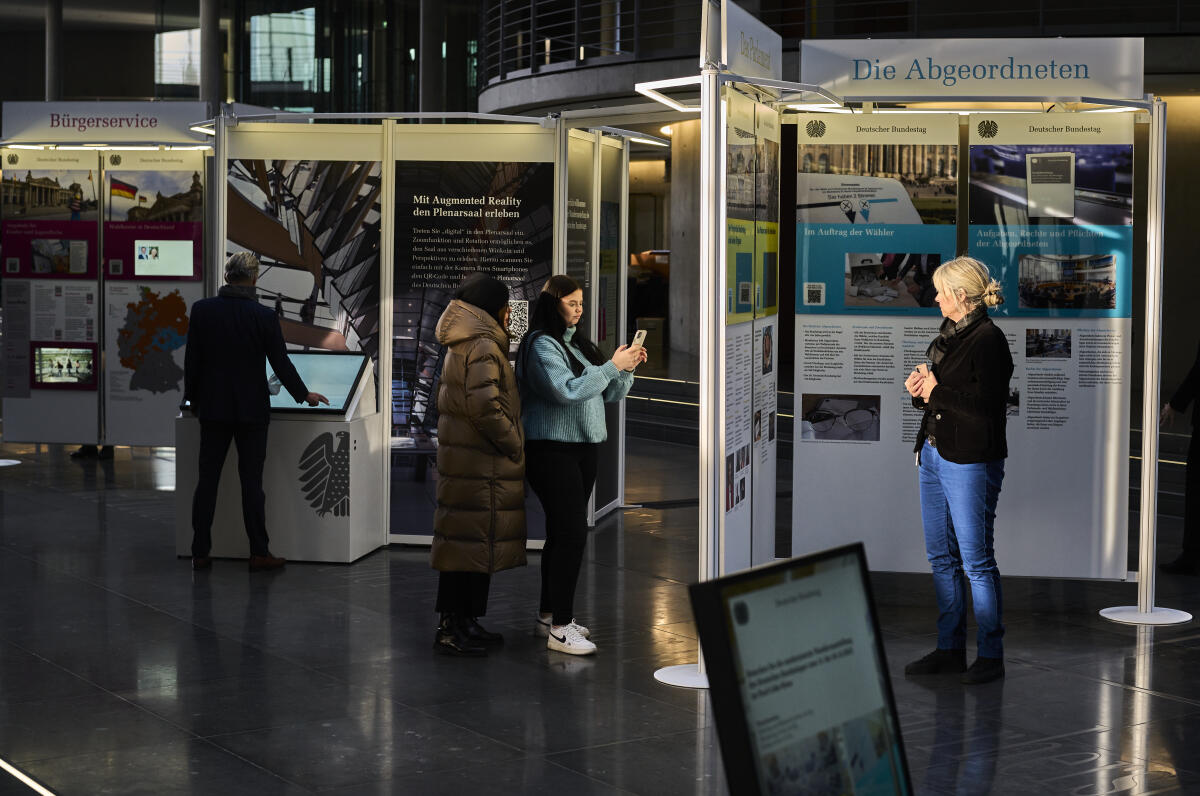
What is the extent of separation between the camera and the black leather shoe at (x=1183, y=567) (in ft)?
24.6

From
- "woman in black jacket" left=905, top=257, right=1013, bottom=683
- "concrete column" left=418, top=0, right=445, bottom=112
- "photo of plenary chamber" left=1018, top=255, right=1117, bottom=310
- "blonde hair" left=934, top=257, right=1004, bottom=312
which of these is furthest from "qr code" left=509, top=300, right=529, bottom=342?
"concrete column" left=418, top=0, right=445, bottom=112

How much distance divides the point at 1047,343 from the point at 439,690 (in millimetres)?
3099

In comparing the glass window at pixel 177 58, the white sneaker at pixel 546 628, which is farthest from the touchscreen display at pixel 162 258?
the glass window at pixel 177 58

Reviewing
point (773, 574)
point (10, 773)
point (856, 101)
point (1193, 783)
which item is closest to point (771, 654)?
point (773, 574)

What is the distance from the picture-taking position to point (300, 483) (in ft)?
24.2

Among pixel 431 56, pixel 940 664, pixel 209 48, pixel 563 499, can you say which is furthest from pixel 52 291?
pixel 209 48

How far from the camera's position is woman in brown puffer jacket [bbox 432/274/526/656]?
5.37 metres

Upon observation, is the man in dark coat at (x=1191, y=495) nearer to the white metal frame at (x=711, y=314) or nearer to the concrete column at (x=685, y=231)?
the white metal frame at (x=711, y=314)

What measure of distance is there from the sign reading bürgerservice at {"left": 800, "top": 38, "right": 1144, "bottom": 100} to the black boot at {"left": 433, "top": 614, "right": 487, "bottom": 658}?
8.93 feet

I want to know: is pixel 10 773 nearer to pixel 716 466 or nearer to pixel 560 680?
pixel 560 680

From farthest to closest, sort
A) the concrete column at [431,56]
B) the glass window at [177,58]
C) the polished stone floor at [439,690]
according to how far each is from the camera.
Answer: the glass window at [177,58]
the concrete column at [431,56]
the polished stone floor at [439,690]

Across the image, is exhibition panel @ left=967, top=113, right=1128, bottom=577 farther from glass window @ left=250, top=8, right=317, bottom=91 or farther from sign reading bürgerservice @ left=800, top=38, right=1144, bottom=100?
glass window @ left=250, top=8, right=317, bottom=91

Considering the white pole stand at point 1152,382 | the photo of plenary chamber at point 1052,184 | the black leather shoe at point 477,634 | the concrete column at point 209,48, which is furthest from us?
the concrete column at point 209,48

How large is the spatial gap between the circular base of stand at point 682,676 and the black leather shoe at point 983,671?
959mm
